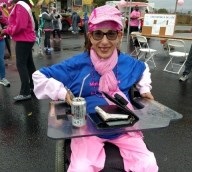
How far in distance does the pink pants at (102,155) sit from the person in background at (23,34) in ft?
10.8

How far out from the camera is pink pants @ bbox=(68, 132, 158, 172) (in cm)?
190

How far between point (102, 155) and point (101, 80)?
23.7 inches

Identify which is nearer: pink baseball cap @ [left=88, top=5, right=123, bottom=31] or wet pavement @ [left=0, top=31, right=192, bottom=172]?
pink baseball cap @ [left=88, top=5, right=123, bottom=31]

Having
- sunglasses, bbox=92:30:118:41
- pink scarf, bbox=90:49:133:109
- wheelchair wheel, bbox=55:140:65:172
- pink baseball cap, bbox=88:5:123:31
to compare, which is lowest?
wheelchair wheel, bbox=55:140:65:172

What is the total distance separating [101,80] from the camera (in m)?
2.30

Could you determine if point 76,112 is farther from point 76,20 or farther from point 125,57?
point 76,20

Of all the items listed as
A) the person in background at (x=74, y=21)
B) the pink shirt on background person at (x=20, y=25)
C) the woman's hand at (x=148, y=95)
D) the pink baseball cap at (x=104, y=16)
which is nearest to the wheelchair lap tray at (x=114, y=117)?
the woman's hand at (x=148, y=95)

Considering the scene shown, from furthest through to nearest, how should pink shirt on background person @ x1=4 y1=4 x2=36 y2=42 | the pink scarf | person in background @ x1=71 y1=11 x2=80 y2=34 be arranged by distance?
person in background @ x1=71 y1=11 x2=80 y2=34, pink shirt on background person @ x1=4 y1=4 x2=36 y2=42, the pink scarf

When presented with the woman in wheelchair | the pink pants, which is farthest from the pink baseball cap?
the pink pants

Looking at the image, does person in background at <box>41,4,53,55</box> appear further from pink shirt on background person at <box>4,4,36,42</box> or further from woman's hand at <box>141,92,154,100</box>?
woman's hand at <box>141,92,154,100</box>

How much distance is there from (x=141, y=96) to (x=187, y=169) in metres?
1.26

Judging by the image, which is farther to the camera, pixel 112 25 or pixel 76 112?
pixel 112 25
